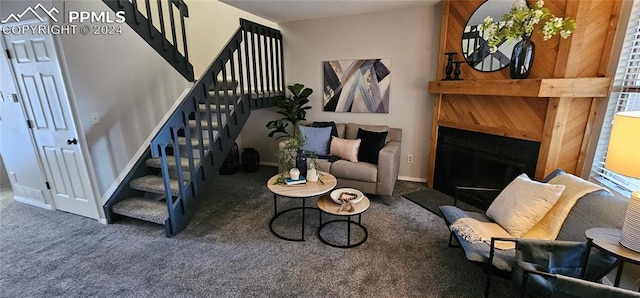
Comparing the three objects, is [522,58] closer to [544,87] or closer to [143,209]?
[544,87]

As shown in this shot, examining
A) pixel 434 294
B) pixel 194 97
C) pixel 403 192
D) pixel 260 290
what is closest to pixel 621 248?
pixel 434 294

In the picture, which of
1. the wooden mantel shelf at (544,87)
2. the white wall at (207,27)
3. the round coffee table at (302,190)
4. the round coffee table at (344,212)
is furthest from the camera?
the white wall at (207,27)

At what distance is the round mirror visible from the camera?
2803mm

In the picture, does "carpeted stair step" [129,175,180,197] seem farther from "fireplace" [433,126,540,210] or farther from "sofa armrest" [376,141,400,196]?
"fireplace" [433,126,540,210]

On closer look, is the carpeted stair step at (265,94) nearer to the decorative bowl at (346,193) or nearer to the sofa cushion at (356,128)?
the sofa cushion at (356,128)

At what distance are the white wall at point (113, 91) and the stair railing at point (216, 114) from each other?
458 mm

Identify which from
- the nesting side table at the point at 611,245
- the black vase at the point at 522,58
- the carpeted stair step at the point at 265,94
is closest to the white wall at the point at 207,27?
the carpeted stair step at the point at 265,94

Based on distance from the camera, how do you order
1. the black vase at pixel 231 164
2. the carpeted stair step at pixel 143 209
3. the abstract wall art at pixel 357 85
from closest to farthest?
the carpeted stair step at pixel 143 209
the abstract wall art at pixel 357 85
the black vase at pixel 231 164

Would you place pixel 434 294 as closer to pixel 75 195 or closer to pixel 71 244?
pixel 71 244

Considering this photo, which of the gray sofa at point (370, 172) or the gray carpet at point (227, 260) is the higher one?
the gray sofa at point (370, 172)

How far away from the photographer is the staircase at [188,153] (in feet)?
8.23

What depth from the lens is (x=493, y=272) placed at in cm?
169

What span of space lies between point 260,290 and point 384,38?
3.43 metres

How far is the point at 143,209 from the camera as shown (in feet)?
9.11
